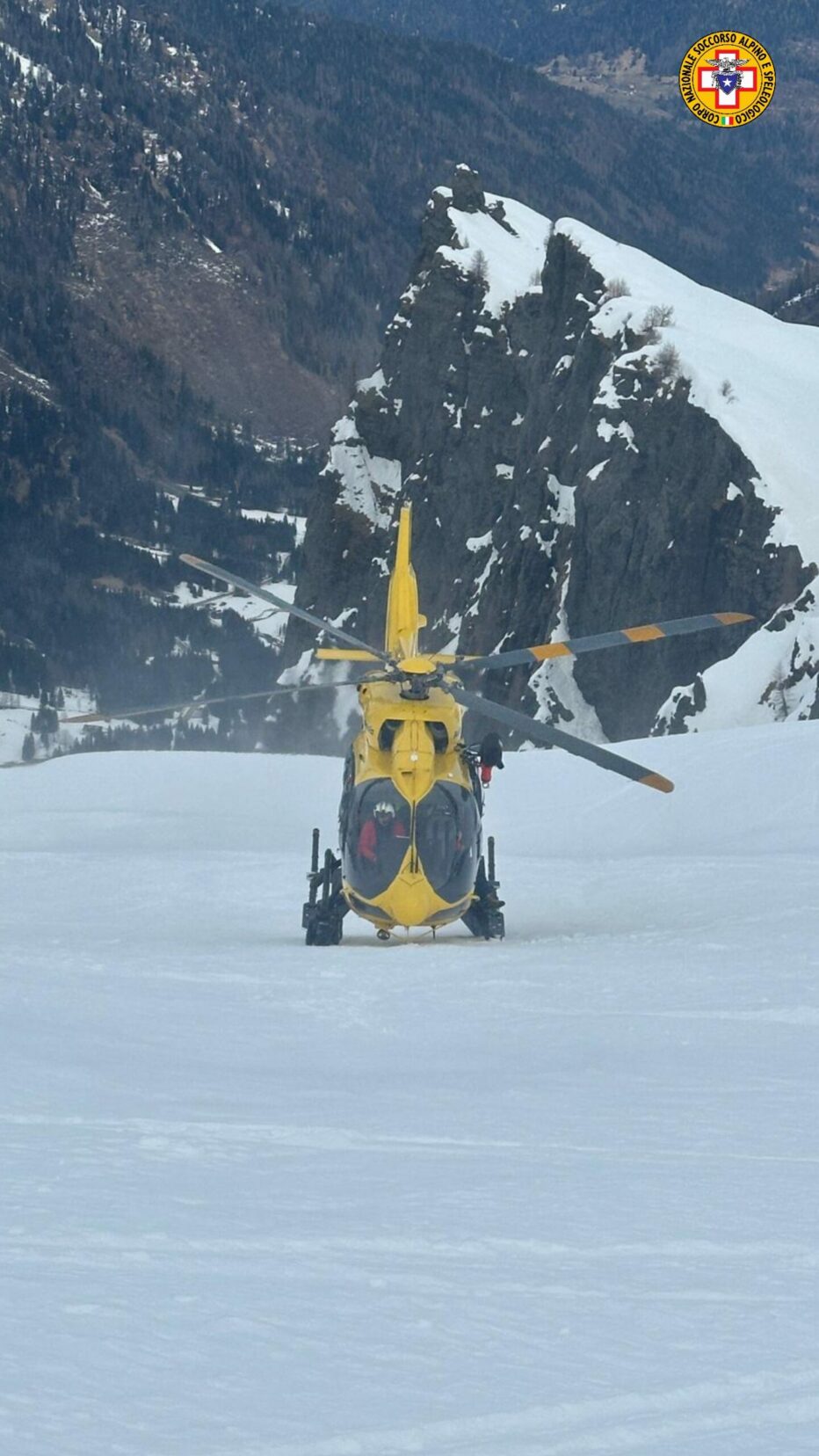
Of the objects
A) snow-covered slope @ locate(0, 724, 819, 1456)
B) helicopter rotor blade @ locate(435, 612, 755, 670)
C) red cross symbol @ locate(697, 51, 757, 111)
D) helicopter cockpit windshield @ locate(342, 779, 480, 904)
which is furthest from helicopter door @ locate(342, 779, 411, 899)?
red cross symbol @ locate(697, 51, 757, 111)

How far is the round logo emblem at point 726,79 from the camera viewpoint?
39.3m

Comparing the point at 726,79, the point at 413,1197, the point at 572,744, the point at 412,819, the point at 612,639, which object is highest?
the point at 726,79

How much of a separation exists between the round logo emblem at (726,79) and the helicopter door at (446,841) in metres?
22.9

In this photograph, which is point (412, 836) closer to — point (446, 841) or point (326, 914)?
point (446, 841)

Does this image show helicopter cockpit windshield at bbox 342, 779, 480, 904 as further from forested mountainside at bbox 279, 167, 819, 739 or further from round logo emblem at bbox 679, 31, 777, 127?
forested mountainside at bbox 279, 167, 819, 739

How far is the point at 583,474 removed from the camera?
86.6m

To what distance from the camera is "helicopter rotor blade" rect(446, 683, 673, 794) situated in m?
15.1

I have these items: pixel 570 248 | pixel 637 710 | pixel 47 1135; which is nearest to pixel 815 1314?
pixel 47 1135

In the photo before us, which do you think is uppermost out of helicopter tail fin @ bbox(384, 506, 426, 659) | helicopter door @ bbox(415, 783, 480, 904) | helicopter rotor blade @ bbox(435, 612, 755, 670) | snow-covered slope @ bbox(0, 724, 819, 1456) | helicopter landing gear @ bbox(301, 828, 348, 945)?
helicopter tail fin @ bbox(384, 506, 426, 659)

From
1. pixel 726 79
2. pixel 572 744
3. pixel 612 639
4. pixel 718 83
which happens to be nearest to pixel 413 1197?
pixel 572 744

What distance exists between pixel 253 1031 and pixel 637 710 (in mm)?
69509

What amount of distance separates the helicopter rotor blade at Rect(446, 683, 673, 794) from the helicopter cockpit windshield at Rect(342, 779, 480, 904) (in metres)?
0.97

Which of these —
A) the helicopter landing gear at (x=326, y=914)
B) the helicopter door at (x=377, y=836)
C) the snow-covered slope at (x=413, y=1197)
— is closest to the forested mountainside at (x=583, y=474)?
the helicopter landing gear at (x=326, y=914)

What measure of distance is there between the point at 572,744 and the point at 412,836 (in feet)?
8.12
